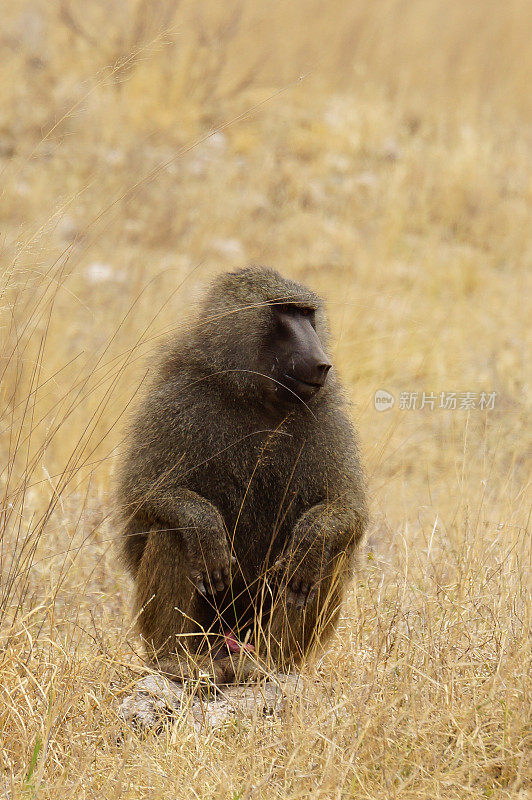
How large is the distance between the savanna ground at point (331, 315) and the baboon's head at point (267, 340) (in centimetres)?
20

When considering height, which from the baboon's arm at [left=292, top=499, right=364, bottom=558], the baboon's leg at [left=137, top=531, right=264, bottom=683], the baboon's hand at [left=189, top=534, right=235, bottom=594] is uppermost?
the baboon's arm at [left=292, top=499, right=364, bottom=558]

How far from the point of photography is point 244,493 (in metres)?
2.54

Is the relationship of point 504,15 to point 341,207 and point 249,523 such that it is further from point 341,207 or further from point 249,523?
point 249,523

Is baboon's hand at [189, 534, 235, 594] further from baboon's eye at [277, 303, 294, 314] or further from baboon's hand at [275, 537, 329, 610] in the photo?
baboon's eye at [277, 303, 294, 314]

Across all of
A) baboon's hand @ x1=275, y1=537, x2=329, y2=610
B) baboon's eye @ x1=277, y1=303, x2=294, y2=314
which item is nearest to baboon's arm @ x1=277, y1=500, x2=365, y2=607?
baboon's hand @ x1=275, y1=537, x2=329, y2=610

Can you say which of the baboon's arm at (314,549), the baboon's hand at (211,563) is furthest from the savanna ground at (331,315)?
the baboon's hand at (211,563)

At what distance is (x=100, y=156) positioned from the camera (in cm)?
913

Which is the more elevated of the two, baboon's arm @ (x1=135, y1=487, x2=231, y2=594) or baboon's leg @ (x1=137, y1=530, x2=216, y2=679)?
baboon's arm @ (x1=135, y1=487, x2=231, y2=594)

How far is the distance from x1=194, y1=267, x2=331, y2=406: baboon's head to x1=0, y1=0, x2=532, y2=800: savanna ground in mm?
204

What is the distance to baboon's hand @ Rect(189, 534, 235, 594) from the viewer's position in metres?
2.42

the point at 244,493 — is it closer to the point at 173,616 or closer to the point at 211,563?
the point at 211,563

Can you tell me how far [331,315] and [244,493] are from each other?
153 inches

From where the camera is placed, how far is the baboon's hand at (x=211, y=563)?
2.42 metres

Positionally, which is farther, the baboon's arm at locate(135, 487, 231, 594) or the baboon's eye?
the baboon's eye
